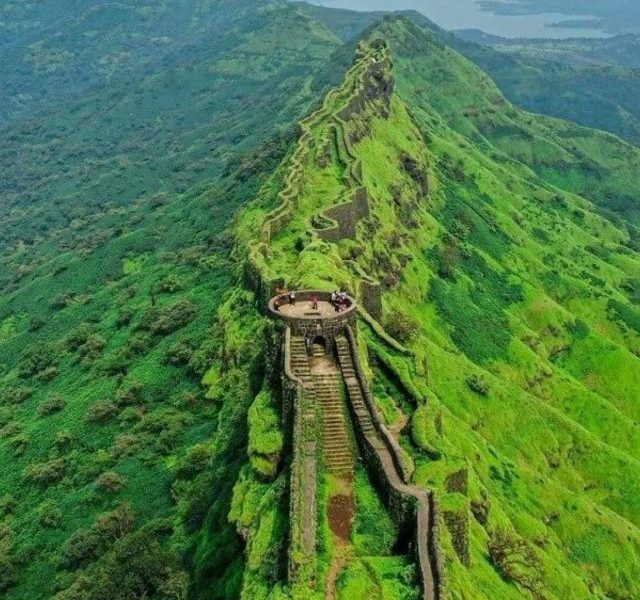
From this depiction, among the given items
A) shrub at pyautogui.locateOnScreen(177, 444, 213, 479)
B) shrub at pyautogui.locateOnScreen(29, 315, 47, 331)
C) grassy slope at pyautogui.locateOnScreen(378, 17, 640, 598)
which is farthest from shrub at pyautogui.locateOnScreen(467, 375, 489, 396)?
shrub at pyautogui.locateOnScreen(29, 315, 47, 331)

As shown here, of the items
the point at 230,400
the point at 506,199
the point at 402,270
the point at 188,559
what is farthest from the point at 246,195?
the point at 188,559

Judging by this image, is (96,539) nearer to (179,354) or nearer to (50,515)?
(50,515)

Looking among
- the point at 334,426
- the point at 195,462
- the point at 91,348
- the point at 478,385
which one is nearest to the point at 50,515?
the point at 195,462

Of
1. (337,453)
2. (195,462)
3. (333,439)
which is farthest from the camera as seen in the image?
(195,462)

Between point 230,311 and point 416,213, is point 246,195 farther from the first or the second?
point 230,311

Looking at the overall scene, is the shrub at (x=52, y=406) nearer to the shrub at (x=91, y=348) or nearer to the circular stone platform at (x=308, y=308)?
the shrub at (x=91, y=348)

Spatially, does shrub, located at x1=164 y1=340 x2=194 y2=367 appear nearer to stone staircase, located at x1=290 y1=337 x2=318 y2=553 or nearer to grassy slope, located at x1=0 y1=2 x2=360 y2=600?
grassy slope, located at x1=0 y1=2 x2=360 y2=600
